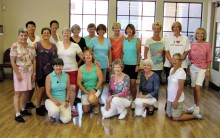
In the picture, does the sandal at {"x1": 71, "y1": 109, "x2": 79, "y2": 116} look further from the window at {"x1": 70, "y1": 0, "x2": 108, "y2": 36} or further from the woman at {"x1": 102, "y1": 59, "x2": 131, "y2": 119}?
the window at {"x1": 70, "y1": 0, "x2": 108, "y2": 36}

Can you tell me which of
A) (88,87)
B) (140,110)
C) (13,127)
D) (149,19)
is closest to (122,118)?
(140,110)

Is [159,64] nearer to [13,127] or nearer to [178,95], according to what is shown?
Result: [178,95]

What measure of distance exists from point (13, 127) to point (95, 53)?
1.76 meters

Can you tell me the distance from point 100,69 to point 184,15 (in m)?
3.93

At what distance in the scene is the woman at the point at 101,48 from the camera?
471 cm

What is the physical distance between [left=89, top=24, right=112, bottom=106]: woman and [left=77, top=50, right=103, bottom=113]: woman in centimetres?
25

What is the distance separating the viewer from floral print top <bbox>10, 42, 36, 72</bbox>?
396 cm

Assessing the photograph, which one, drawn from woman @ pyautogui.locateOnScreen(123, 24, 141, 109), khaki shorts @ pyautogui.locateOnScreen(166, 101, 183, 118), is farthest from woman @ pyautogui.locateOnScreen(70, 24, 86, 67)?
khaki shorts @ pyautogui.locateOnScreen(166, 101, 183, 118)

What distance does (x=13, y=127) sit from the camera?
3.85 meters

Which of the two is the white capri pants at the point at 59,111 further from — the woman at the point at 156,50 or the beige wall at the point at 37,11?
the beige wall at the point at 37,11

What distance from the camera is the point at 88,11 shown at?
24.9 ft

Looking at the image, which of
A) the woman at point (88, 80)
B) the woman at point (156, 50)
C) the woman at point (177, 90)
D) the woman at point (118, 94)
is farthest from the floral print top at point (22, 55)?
the woman at point (177, 90)

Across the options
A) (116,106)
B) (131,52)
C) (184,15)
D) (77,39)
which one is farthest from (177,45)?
(184,15)

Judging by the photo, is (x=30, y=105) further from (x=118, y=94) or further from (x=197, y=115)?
(x=197, y=115)
